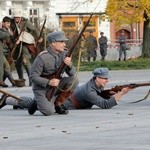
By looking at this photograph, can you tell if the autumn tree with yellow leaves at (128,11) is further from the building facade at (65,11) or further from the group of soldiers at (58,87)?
the group of soldiers at (58,87)

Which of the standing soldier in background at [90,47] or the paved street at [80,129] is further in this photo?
the standing soldier in background at [90,47]

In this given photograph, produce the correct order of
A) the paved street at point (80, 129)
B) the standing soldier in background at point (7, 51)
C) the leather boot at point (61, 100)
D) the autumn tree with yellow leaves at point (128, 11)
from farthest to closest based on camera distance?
1. the autumn tree with yellow leaves at point (128, 11)
2. the standing soldier in background at point (7, 51)
3. the leather boot at point (61, 100)
4. the paved street at point (80, 129)

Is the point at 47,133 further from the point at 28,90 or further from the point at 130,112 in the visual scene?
the point at 28,90

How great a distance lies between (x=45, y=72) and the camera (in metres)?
15.3

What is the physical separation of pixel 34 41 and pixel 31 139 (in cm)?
1327

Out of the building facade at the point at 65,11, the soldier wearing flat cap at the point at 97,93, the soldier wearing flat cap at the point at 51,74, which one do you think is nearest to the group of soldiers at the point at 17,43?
the soldier wearing flat cap at the point at 97,93

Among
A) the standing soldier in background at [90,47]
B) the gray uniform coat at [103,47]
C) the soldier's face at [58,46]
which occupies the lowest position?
the gray uniform coat at [103,47]

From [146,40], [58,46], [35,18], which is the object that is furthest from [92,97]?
[146,40]

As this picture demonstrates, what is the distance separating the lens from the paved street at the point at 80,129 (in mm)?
10977

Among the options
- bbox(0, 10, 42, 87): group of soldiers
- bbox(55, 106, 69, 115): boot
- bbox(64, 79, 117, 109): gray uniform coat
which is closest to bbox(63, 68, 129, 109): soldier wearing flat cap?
bbox(64, 79, 117, 109): gray uniform coat

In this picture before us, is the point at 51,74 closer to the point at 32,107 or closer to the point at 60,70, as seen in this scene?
the point at 60,70

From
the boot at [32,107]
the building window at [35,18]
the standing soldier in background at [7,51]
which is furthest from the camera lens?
the building window at [35,18]

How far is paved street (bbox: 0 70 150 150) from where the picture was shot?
10977 millimetres

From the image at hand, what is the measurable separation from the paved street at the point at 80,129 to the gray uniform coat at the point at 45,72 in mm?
203
